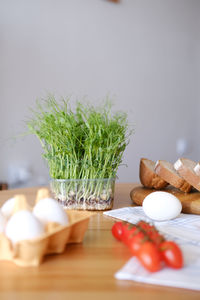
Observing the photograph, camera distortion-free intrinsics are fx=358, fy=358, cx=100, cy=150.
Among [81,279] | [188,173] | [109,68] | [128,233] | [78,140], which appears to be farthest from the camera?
[109,68]

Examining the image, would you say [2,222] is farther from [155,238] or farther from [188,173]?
[188,173]

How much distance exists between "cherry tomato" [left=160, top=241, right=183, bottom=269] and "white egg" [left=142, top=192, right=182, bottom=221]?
413mm

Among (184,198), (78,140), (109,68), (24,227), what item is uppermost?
(109,68)

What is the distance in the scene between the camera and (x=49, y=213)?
75cm

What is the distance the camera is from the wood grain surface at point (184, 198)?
49.8 inches

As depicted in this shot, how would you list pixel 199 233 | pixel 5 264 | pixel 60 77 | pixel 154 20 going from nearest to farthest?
1. pixel 5 264
2. pixel 199 233
3. pixel 60 77
4. pixel 154 20

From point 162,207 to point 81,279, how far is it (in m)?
0.50

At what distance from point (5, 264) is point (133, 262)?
260 mm

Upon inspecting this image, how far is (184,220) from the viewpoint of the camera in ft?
3.70

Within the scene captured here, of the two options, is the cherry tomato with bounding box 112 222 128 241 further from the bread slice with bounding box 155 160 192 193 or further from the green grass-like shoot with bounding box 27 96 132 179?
the bread slice with bounding box 155 160 192 193

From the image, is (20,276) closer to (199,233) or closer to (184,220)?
(199,233)

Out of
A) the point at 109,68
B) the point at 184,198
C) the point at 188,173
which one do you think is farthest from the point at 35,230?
the point at 109,68

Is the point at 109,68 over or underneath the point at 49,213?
over

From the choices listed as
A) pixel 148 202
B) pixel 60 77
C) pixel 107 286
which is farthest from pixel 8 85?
pixel 107 286
